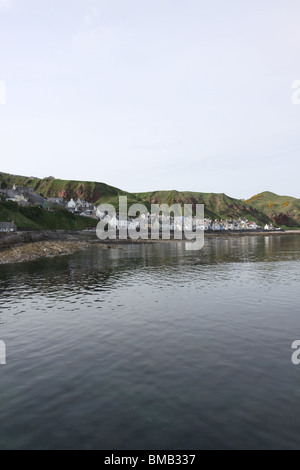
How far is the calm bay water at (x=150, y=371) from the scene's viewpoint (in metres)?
12.1

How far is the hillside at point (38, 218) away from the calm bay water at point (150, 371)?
102m

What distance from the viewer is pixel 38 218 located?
485 ft

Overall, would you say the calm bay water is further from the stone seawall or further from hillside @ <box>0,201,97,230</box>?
hillside @ <box>0,201,97,230</box>

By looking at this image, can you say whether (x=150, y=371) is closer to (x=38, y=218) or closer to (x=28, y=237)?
(x=28, y=237)

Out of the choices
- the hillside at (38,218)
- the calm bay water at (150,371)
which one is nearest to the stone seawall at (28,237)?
the hillside at (38,218)

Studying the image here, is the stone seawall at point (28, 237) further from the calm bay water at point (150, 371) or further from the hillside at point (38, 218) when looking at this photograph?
the calm bay water at point (150, 371)

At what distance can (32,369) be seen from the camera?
17.9m

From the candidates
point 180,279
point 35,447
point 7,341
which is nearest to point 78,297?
point 7,341

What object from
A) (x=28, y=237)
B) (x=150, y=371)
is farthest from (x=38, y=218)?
(x=150, y=371)

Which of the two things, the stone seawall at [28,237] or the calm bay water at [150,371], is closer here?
the calm bay water at [150,371]

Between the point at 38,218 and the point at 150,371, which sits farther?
the point at 38,218

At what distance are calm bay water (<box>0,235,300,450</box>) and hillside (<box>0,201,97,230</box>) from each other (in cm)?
10186

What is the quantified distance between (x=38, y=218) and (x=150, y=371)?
466ft

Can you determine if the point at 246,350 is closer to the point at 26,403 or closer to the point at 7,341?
the point at 26,403
